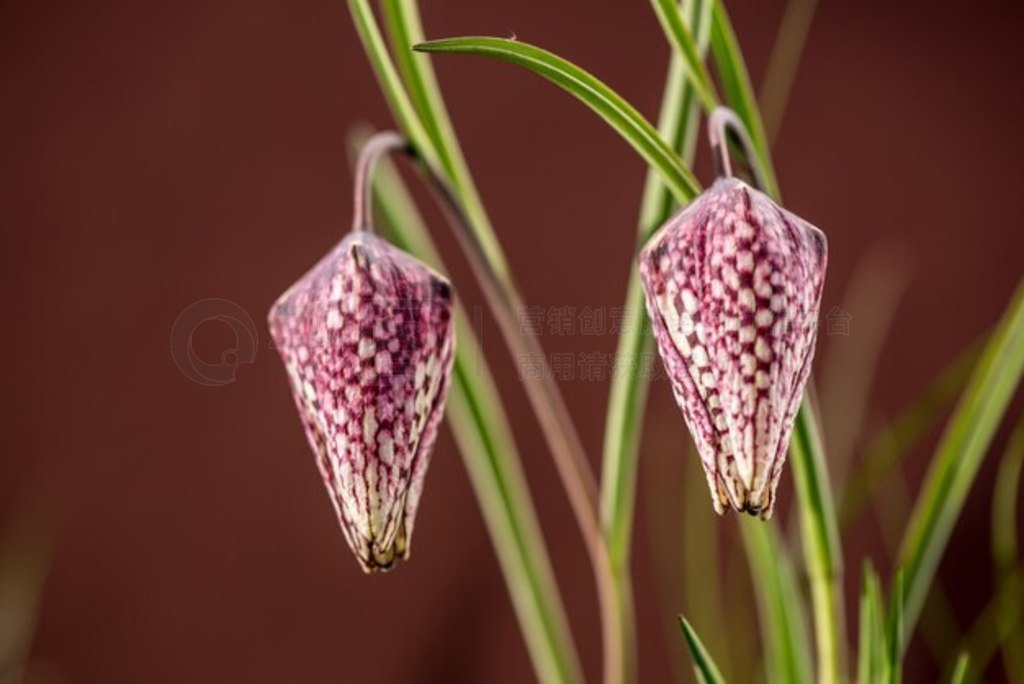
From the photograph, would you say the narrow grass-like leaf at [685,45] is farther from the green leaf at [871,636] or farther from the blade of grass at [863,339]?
the blade of grass at [863,339]

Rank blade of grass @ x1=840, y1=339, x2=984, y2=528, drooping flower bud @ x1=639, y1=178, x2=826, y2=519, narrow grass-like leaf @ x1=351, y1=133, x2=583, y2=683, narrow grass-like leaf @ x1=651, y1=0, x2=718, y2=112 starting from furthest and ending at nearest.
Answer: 1. blade of grass @ x1=840, y1=339, x2=984, y2=528
2. narrow grass-like leaf @ x1=351, y1=133, x2=583, y2=683
3. narrow grass-like leaf @ x1=651, y1=0, x2=718, y2=112
4. drooping flower bud @ x1=639, y1=178, x2=826, y2=519

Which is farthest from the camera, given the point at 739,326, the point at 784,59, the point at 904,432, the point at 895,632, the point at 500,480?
the point at 784,59

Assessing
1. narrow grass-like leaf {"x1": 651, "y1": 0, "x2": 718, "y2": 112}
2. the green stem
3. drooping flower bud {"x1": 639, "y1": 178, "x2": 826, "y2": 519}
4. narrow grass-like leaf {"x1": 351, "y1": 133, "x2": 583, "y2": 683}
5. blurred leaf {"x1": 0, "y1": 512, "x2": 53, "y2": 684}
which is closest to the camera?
drooping flower bud {"x1": 639, "y1": 178, "x2": 826, "y2": 519}

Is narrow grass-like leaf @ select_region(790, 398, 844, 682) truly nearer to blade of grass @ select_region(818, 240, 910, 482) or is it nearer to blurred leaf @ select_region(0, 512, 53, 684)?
blade of grass @ select_region(818, 240, 910, 482)

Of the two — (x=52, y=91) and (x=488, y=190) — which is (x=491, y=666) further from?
(x=52, y=91)

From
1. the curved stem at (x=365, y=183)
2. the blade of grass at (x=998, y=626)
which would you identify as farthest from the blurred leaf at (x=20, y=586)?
the blade of grass at (x=998, y=626)

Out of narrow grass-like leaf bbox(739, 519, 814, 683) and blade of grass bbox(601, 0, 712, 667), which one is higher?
blade of grass bbox(601, 0, 712, 667)

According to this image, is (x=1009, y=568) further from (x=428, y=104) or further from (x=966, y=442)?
(x=428, y=104)

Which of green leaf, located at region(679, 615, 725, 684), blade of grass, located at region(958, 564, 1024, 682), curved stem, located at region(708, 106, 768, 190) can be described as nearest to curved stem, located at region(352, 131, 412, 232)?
curved stem, located at region(708, 106, 768, 190)

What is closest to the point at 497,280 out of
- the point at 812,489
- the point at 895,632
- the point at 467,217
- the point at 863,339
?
the point at 467,217
